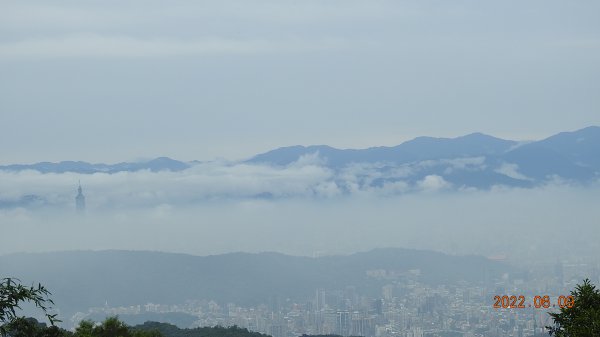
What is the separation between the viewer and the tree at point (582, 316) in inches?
911

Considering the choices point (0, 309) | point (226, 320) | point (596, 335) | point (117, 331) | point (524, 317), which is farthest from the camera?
point (226, 320)

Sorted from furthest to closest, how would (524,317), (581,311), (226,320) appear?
(226,320) → (524,317) → (581,311)

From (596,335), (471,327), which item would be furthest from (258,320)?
(596,335)

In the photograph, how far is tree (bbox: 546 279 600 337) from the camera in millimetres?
23141

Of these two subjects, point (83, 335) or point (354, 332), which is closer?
point (83, 335)

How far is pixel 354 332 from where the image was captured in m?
182

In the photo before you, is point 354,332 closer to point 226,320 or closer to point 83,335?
point 226,320

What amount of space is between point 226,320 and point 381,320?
1241 inches

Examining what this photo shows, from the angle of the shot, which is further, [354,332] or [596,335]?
[354,332]

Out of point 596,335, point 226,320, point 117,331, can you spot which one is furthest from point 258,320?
point 596,335

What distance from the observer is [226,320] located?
631ft

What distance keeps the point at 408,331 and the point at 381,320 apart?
47.3ft

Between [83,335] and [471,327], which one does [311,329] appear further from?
[83,335]

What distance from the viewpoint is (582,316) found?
24.7 m
